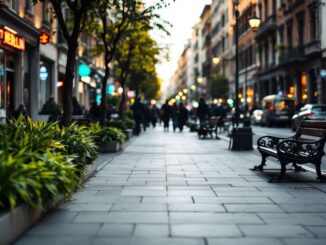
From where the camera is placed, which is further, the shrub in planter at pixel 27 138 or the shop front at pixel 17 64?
the shop front at pixel 17 64

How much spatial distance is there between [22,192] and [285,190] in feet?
14.8

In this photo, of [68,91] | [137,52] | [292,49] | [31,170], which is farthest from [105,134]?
[292,49]

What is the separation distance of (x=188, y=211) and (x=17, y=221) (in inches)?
83.3

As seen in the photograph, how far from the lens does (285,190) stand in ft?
27.0

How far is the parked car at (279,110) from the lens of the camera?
38.3 metres

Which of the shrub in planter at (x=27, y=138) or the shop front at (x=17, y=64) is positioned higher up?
the shop front at (x=17, y=64)

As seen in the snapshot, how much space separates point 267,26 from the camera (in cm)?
5209

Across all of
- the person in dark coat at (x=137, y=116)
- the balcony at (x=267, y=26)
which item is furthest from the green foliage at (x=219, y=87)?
the person in dark coat at (x=137, y=116)

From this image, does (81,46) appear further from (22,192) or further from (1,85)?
(22,192)

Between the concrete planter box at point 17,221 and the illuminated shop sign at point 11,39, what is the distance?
47.5ft

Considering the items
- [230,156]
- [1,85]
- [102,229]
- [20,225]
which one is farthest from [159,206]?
[1,85]

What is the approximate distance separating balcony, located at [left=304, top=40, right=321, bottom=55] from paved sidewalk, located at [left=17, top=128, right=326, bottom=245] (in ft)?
99.2

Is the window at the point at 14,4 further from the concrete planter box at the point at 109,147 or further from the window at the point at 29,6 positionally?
the concrete planter box at the point at 109,147

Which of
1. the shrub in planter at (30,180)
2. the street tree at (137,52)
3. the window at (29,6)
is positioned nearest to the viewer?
the shrub in planter at (30,180)
